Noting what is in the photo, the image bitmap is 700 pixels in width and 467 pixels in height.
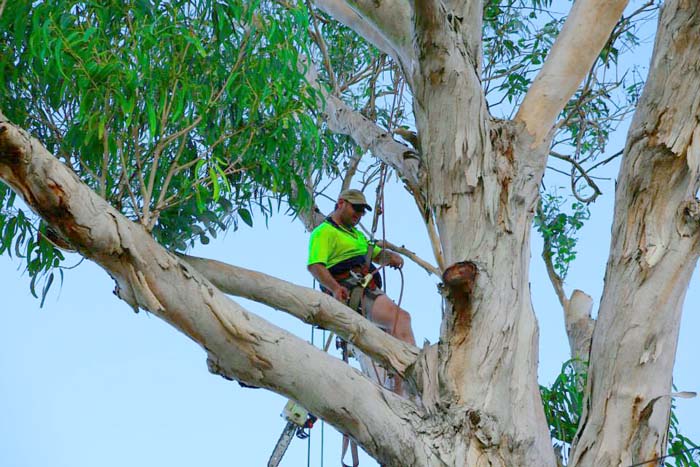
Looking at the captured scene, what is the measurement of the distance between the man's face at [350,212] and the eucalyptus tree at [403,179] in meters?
0.50

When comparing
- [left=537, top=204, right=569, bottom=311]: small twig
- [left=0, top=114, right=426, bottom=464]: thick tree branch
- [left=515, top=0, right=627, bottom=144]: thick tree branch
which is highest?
[left=537, top=204, right=569, bottom=311]: small twig

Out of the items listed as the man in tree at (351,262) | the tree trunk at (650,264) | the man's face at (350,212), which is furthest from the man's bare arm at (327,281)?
the tree trunk at (650,264)

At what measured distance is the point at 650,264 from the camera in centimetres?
260

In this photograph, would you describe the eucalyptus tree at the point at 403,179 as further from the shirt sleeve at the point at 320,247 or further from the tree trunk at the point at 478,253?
the shirt sleeve at the point at 320,247

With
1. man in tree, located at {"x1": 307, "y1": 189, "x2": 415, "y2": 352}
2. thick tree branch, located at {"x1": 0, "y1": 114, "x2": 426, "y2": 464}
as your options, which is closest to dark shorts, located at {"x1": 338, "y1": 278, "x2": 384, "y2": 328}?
man in tree, located at {"x1": 307, "y1": 189, "x2": 415, "y2": 352}

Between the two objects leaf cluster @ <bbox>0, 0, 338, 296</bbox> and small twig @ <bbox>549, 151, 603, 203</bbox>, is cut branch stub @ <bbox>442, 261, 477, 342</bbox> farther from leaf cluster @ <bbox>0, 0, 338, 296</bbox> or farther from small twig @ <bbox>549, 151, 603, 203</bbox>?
small twig @ <bbox>549, 151, 603, 203</bbox>

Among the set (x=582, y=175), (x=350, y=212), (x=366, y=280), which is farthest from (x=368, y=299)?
(x=582, y=175)

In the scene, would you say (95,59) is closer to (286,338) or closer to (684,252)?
(286,338)

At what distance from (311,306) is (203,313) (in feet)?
1.87

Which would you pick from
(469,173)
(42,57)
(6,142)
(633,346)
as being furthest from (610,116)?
(6,142)

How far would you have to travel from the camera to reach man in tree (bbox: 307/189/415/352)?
141 inches

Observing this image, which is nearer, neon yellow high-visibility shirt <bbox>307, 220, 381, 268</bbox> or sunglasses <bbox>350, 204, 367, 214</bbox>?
neon yellow high-visibility shirt <bbox>307, 220, 381, 268</bbox>

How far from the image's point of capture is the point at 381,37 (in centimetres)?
352

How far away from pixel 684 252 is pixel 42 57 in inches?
67.2
